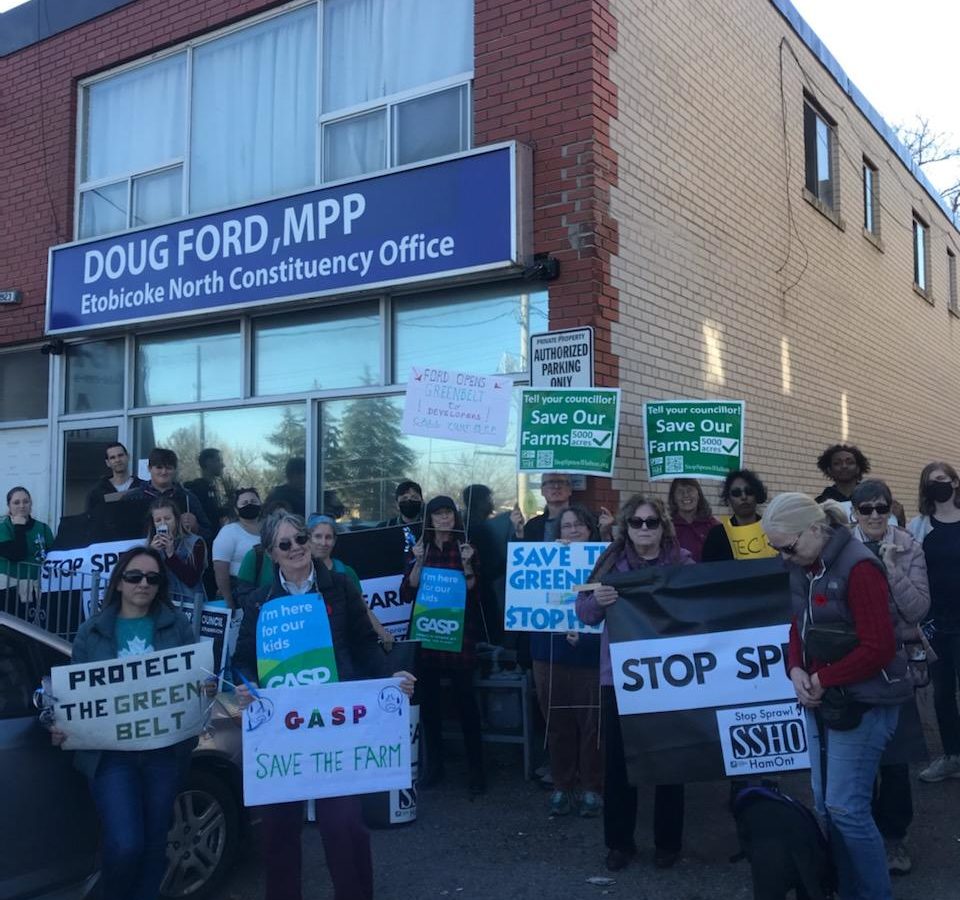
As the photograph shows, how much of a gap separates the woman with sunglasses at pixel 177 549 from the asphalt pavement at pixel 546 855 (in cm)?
167

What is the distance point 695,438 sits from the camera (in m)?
7.11

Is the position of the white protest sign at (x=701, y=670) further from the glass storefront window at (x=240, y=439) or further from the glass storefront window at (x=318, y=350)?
the glass storefront window at (x=240, y=439)

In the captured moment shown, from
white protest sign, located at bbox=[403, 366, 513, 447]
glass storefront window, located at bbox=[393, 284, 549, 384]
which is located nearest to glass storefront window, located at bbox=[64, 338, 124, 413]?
glass storefront window, located at bbox=[393, 284, 549, 384]

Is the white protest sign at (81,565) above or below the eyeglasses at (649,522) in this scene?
below

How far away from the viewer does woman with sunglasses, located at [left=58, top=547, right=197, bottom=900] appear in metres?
4.05

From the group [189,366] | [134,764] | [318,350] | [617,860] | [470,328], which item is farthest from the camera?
[189,366]

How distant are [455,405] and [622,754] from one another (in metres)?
2.70

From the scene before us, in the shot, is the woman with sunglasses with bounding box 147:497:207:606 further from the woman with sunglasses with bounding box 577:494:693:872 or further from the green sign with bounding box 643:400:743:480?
the green sign with bounding box 643:400:743:480

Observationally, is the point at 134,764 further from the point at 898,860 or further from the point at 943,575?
the point at 943,575

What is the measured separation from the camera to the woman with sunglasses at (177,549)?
20.1 ft

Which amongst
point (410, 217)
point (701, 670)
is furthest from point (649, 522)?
point (410, 217)

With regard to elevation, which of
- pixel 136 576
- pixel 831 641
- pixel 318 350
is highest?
pixel 318 350

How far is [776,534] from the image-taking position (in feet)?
13.1

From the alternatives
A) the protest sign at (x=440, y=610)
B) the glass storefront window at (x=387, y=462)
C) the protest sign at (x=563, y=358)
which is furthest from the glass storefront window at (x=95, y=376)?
the protest sign at (x=440, y=610)
